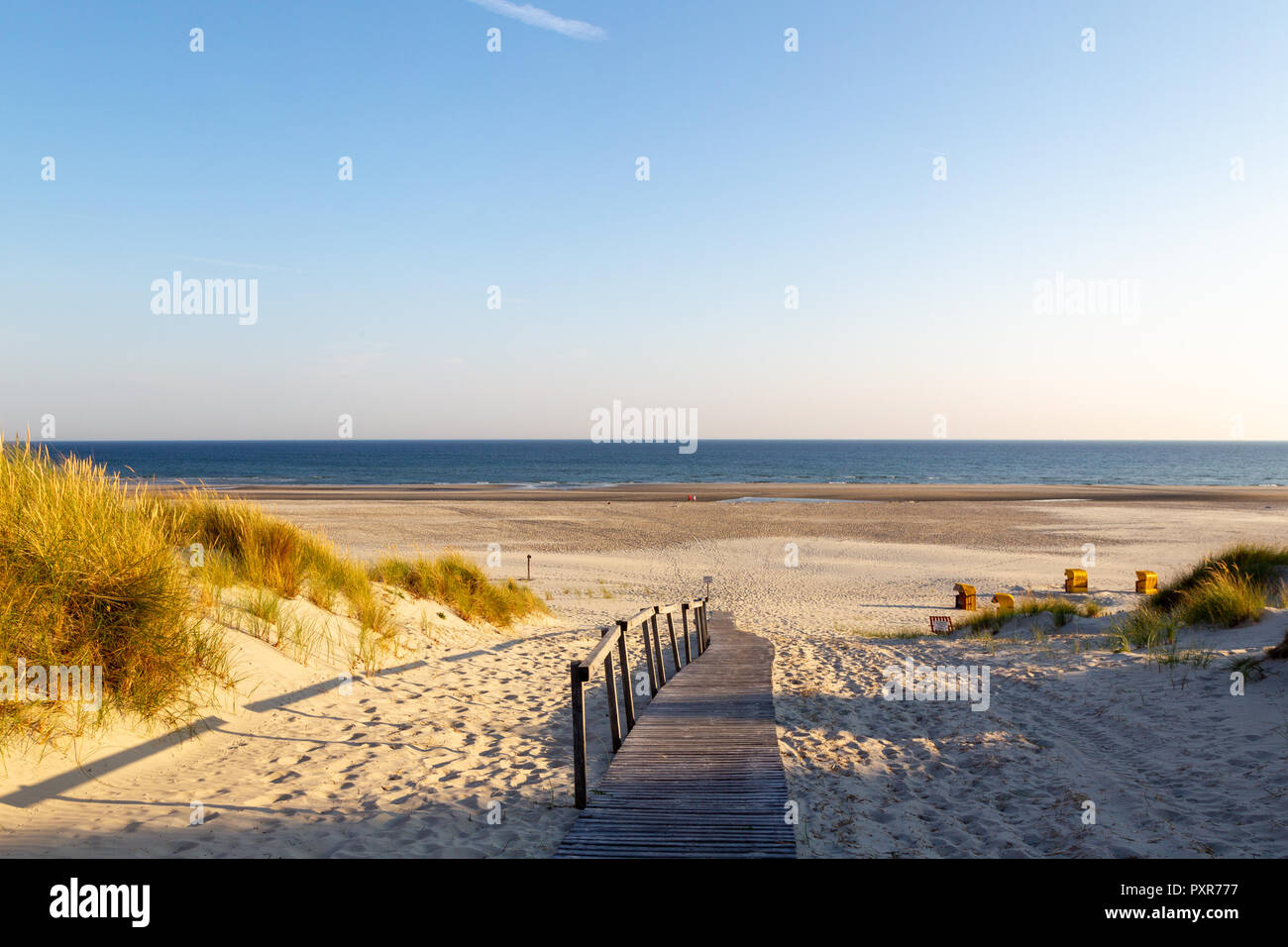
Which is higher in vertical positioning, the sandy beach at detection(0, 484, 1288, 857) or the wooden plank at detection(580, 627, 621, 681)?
the wooden plank at detection(580, 627, 621, 681)

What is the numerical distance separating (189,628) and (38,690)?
1566 mm

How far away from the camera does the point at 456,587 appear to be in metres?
13.5

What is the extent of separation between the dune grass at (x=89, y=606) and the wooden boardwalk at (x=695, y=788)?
4.05 metres

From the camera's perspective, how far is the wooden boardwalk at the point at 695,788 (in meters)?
4.46

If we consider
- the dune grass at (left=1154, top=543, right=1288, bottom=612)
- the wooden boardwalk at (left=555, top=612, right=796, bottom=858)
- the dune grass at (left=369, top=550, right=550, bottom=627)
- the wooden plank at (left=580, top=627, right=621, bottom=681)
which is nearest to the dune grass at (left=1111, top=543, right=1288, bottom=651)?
the dune grass at (left=1154, top=543, right=1288, bottom=612)

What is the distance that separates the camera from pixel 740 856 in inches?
167

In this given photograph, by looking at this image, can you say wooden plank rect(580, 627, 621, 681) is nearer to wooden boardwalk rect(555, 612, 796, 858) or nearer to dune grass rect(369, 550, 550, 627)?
wooden boardwalk rect(555, 612, 796, 858)

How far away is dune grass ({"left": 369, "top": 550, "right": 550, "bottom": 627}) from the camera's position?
1288 centimetres

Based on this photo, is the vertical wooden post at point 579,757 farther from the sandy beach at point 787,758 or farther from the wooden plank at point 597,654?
the wooden plank at point 597,654

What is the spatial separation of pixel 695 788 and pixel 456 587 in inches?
356

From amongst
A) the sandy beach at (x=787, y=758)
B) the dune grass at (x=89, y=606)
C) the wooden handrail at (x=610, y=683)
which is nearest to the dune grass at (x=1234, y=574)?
the sandy beach at (x=787, y=758)

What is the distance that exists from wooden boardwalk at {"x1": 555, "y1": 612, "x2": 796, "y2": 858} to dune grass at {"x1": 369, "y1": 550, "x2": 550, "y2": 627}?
573cm
